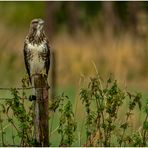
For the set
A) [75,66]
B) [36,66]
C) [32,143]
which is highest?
[75,66]

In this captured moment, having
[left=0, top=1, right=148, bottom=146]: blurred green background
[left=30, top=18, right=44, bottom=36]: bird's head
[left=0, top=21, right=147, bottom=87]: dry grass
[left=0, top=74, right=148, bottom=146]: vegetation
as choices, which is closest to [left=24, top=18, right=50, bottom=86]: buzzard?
[left=30, top=18, right=44, bottom=36]: bird's head

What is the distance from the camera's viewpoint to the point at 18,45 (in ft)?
94.4

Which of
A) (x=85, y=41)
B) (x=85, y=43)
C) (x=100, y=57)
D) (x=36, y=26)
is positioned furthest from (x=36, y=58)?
(x=85, y=41)

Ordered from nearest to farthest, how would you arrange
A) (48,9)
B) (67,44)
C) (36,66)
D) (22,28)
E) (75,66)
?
(36,66) < (75,66) < (67,44) < (48,9) < (22,28)

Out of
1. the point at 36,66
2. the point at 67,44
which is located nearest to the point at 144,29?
the point at 67,44

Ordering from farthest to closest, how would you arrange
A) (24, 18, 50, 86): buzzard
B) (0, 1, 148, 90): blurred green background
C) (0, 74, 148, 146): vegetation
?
(0, 1, 148, 90): blurred green background → (24, 18, 50, 86): buzzard → (0, 74, 148, 146): vegetation

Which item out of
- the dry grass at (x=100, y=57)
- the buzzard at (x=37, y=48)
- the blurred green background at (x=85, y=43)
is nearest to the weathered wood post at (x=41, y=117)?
the buzzard at (x=37, y=48)

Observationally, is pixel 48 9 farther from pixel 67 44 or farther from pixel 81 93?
pixel 81 93

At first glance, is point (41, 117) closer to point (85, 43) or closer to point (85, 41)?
point (85, 43)

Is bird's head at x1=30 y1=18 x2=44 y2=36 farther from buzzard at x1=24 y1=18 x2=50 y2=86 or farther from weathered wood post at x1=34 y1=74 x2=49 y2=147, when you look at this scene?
weathered wood post at x1=34 y1=74 x2=49 y2=147

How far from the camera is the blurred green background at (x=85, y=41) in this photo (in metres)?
21.8

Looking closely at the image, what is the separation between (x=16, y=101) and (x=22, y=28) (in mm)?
27751

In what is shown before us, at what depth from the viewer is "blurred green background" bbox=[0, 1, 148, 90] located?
21.8 metres

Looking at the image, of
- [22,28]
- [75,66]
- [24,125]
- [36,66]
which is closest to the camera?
[24,125]
